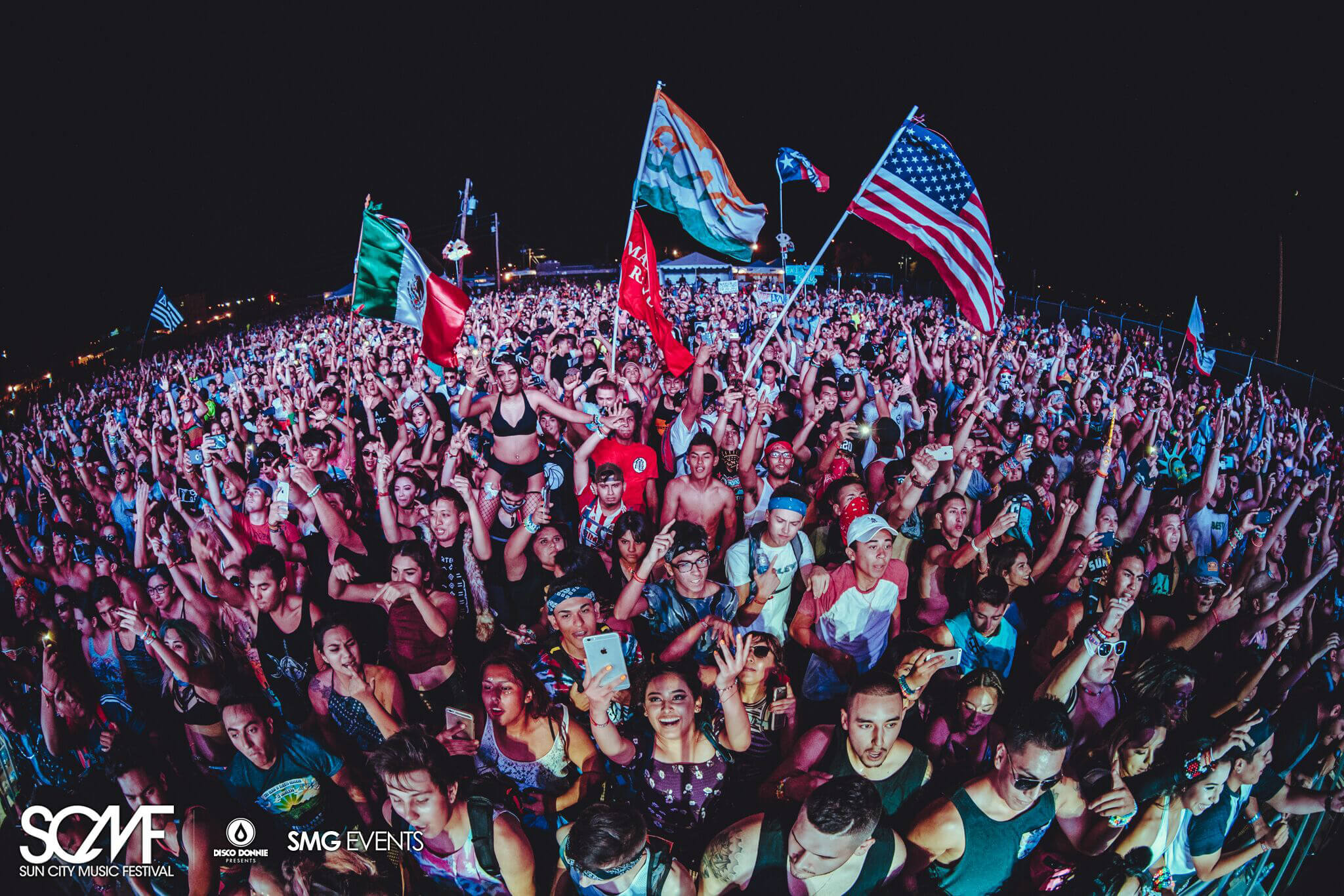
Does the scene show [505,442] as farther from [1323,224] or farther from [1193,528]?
[1323,224]

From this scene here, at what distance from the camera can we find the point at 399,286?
6609mm

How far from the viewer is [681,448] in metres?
6.02

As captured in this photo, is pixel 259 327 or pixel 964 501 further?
pixel 259 327

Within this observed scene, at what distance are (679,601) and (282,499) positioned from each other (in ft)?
10.1

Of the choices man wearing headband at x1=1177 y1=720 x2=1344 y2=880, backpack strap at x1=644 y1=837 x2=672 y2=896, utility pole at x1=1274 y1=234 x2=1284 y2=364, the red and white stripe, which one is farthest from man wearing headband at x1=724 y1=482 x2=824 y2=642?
utility pole at x1=1274 y1=234 x2=1284 y2=364

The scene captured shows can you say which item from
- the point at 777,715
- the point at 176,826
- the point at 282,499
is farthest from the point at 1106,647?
the point at 282,499

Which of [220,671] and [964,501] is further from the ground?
[964,501]

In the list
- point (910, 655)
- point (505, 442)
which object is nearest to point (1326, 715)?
point (910, 655)

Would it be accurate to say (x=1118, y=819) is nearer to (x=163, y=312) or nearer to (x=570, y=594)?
(x=570, y=594)

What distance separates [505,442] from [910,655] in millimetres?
3809

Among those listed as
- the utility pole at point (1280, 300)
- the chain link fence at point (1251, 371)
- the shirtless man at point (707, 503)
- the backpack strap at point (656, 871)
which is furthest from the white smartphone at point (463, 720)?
the utility pole at point (1280, 300)

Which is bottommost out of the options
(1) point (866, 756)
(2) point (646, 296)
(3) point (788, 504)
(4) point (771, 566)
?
(1) point (866, 756)

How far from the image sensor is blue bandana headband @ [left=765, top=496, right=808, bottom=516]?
4152mm

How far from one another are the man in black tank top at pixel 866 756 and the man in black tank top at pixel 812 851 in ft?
0.55
